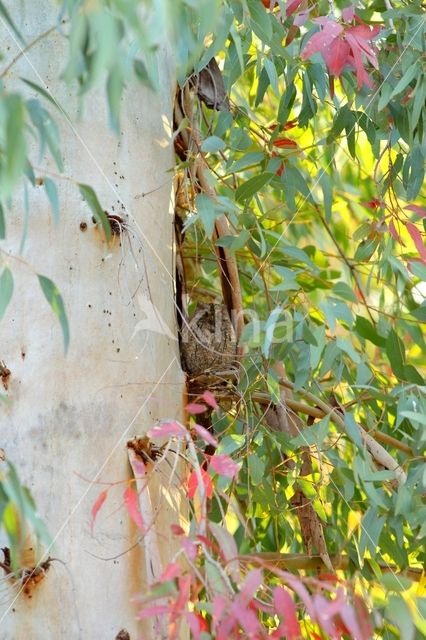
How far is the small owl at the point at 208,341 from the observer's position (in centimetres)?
129

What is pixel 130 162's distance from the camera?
1.22 m

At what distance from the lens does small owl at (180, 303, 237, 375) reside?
1.29 meters

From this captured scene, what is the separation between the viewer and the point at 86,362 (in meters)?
1.12

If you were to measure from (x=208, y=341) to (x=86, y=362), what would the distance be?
0.24 m

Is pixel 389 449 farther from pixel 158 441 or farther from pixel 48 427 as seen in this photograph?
pixel 48 427

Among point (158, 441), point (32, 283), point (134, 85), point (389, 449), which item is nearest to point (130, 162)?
point (134, 85)

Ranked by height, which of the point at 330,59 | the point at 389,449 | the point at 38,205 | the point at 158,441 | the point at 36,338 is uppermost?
the point at 330,59

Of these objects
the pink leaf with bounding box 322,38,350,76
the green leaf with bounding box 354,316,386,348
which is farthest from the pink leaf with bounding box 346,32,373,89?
the green leaf with bounding box 354,316,386,348

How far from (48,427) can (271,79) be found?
567 millimetres

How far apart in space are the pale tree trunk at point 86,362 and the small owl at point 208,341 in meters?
0.05

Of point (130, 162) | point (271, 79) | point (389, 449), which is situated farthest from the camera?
point (389, 449)

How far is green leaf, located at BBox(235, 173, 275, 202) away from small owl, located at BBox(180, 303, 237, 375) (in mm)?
156

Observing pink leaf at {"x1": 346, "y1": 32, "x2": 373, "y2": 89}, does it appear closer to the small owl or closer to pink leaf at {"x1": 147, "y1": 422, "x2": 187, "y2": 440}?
the small owl

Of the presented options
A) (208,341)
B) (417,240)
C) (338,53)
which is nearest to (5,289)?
(208,341)
